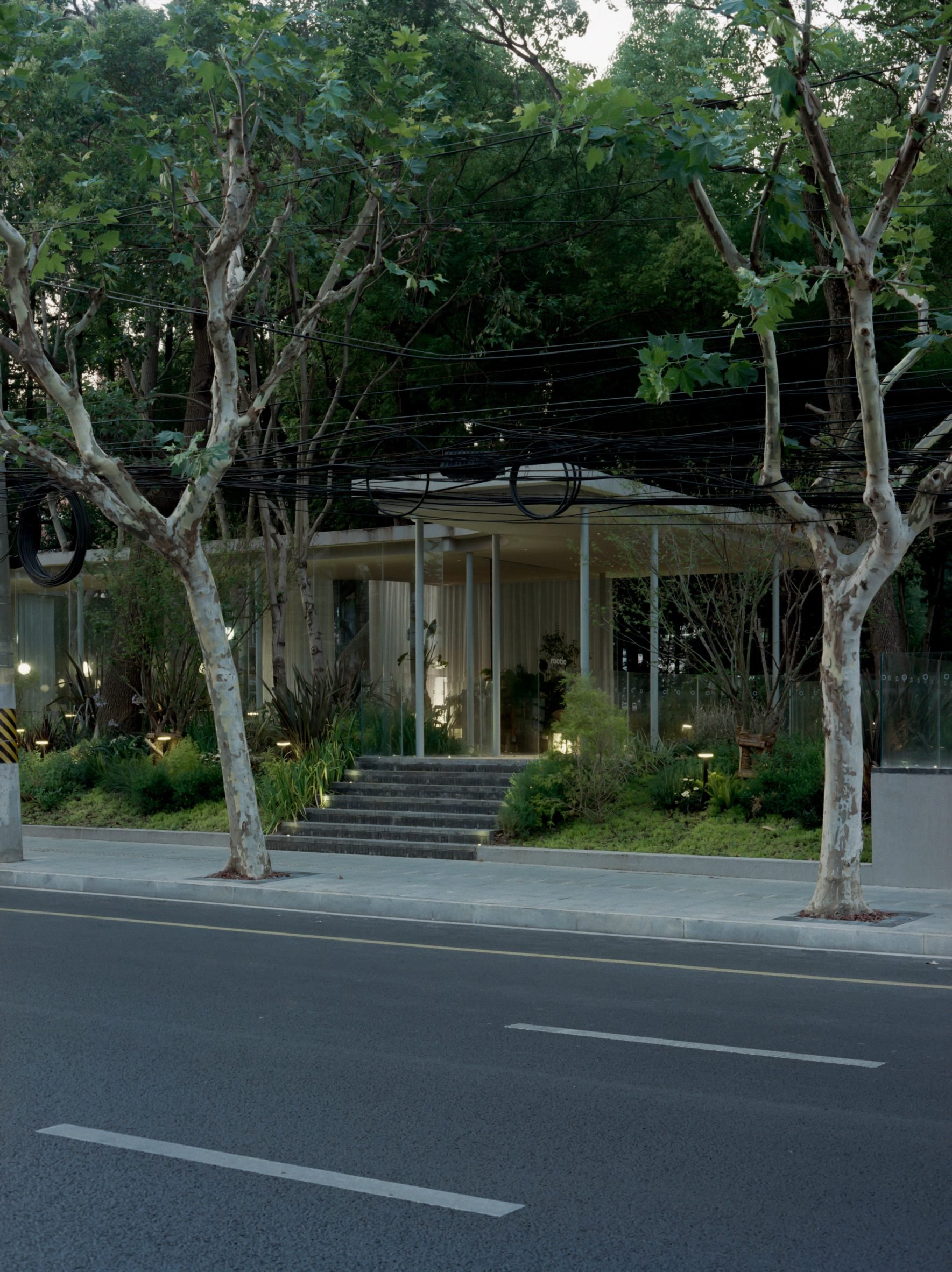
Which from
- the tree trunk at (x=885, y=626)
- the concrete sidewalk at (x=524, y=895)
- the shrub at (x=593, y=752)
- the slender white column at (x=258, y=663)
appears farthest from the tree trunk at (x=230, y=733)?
the slender white column at (x=258, y=663)

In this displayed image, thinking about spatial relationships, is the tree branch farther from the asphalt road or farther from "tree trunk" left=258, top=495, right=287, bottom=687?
"tree trunk" left=258, top=495, right=287, bottom=687

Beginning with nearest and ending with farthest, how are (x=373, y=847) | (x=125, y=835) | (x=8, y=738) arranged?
(x=8, y=738) → (x=373, y=847) → (x=125, y=835)

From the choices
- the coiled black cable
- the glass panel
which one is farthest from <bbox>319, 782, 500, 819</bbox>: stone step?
the glass panel

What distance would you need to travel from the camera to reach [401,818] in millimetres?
19672

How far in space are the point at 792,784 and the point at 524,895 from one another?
4129 millimetres

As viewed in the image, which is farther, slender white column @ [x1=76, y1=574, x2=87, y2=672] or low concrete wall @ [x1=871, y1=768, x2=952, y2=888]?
slender white column @ [x1=76, y1=574, x2=87, y2=672]

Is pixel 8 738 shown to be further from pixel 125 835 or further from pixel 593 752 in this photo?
pixel 593 752

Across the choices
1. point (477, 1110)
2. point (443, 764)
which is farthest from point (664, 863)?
point (477, 1110)

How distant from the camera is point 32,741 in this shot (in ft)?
89.1

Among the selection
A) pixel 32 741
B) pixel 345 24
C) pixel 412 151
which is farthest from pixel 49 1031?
pixel 32 741

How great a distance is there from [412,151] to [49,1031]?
1049 cm

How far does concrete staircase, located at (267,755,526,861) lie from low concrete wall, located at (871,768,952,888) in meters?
5.38

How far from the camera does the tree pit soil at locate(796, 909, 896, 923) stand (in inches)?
499

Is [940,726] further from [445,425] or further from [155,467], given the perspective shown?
[445,425]
